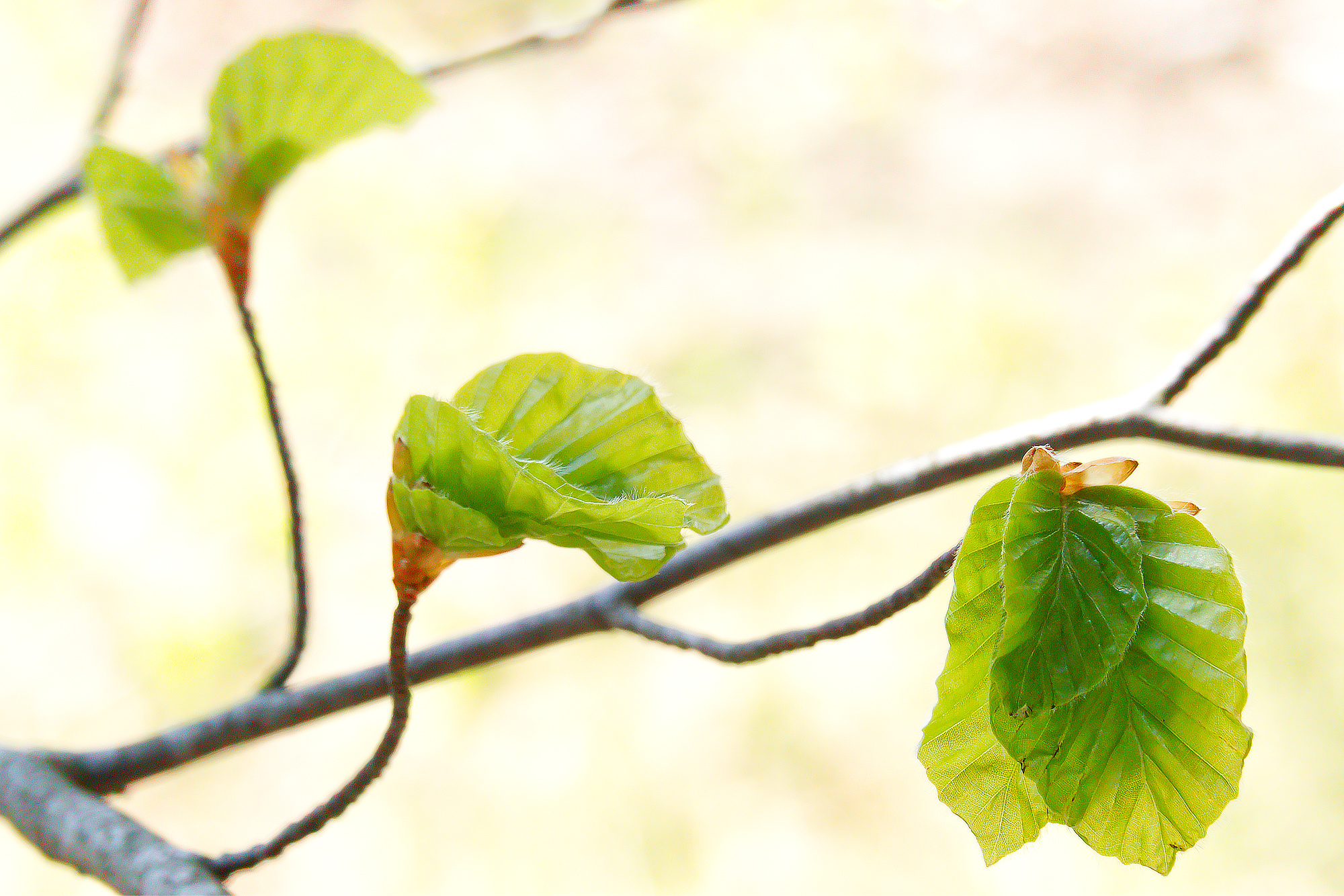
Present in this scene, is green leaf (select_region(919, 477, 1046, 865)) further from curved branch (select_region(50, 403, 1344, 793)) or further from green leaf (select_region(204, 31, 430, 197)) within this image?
green leaf (select_region(204, 31, 430, 197))

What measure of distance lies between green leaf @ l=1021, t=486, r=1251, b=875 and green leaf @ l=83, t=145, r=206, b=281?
0.32 m

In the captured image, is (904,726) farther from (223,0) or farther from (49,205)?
(223,0)

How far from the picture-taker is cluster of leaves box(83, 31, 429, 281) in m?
0.35

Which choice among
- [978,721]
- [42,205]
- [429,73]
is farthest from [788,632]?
[42,205]

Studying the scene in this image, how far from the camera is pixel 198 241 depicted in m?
0.40

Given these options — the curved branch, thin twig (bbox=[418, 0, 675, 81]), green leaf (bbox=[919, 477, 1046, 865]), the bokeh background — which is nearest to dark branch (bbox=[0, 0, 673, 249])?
thin twig (bbox=[418, 0, 675, 81])

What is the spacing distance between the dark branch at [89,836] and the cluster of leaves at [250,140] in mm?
190

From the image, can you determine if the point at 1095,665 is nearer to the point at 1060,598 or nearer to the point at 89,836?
the point at 1060,598

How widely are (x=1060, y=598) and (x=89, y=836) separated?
0.31m

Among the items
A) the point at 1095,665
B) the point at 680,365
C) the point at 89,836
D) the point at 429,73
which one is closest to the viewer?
the point at 1095,665

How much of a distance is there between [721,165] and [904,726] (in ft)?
3.56

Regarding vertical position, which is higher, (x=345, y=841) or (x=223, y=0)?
(x=223, y=0)

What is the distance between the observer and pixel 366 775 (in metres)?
0.31

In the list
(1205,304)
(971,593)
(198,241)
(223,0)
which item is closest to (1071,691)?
(971,593)
